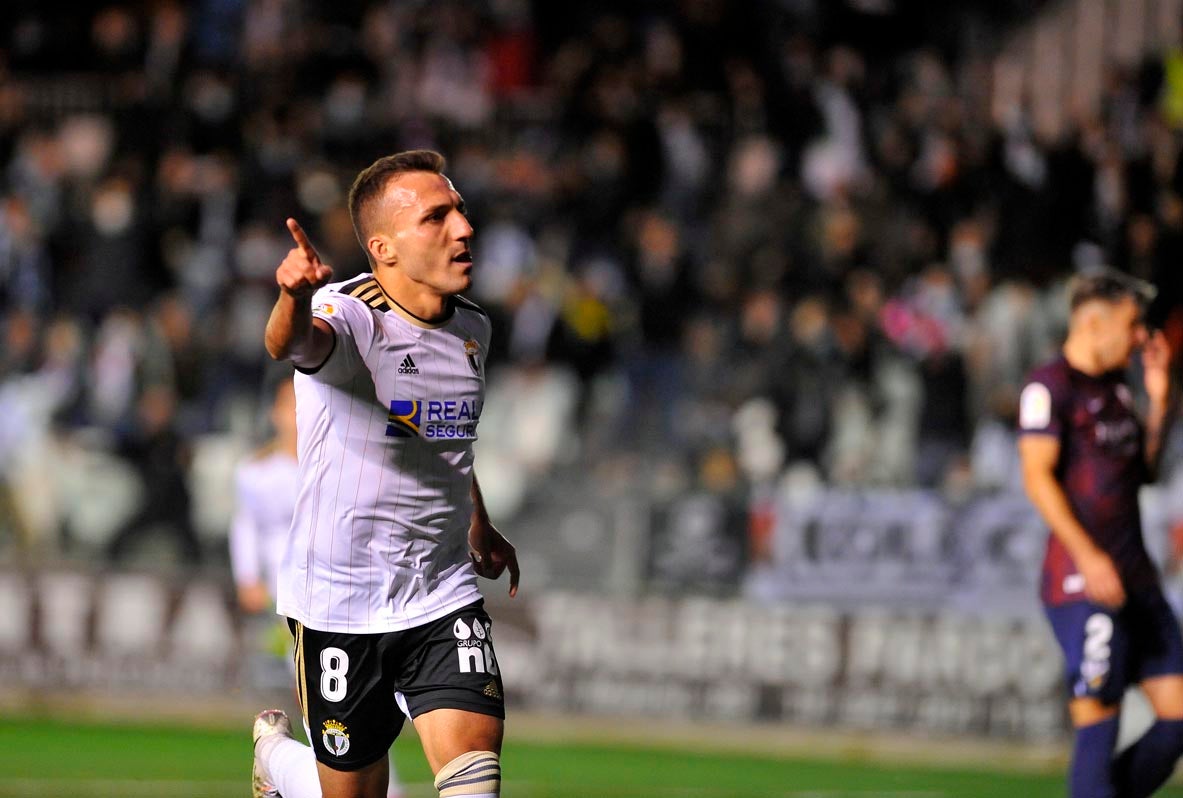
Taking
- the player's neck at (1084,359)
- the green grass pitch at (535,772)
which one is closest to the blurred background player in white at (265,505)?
the green grass pitch at (535,772)

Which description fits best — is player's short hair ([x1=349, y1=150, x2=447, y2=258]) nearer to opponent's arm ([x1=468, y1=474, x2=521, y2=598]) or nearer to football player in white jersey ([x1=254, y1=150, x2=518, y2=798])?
football player in white jersey ([x1=254, y1=150, x2=518, y2=798])

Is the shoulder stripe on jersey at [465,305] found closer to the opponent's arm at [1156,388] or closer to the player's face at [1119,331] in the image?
the player's face at [1119,331]

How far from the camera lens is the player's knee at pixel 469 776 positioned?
559cm

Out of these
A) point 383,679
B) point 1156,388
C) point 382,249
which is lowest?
point 383,679

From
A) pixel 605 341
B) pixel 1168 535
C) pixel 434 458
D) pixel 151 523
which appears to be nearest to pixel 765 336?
pixel 605 341

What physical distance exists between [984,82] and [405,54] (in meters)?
6.56

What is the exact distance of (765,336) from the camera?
15375 mm

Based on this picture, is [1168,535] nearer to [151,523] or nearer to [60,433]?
[151,523]

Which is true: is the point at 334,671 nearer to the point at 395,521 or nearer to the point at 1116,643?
the point at 395,521

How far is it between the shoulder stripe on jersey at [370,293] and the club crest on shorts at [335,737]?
4.56 ft

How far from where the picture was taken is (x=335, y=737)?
5840 millimetres

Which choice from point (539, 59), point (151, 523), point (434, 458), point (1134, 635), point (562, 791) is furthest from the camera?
point (539, 59)

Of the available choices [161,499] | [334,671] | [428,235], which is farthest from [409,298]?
[161,499]

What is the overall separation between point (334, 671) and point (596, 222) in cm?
1199
